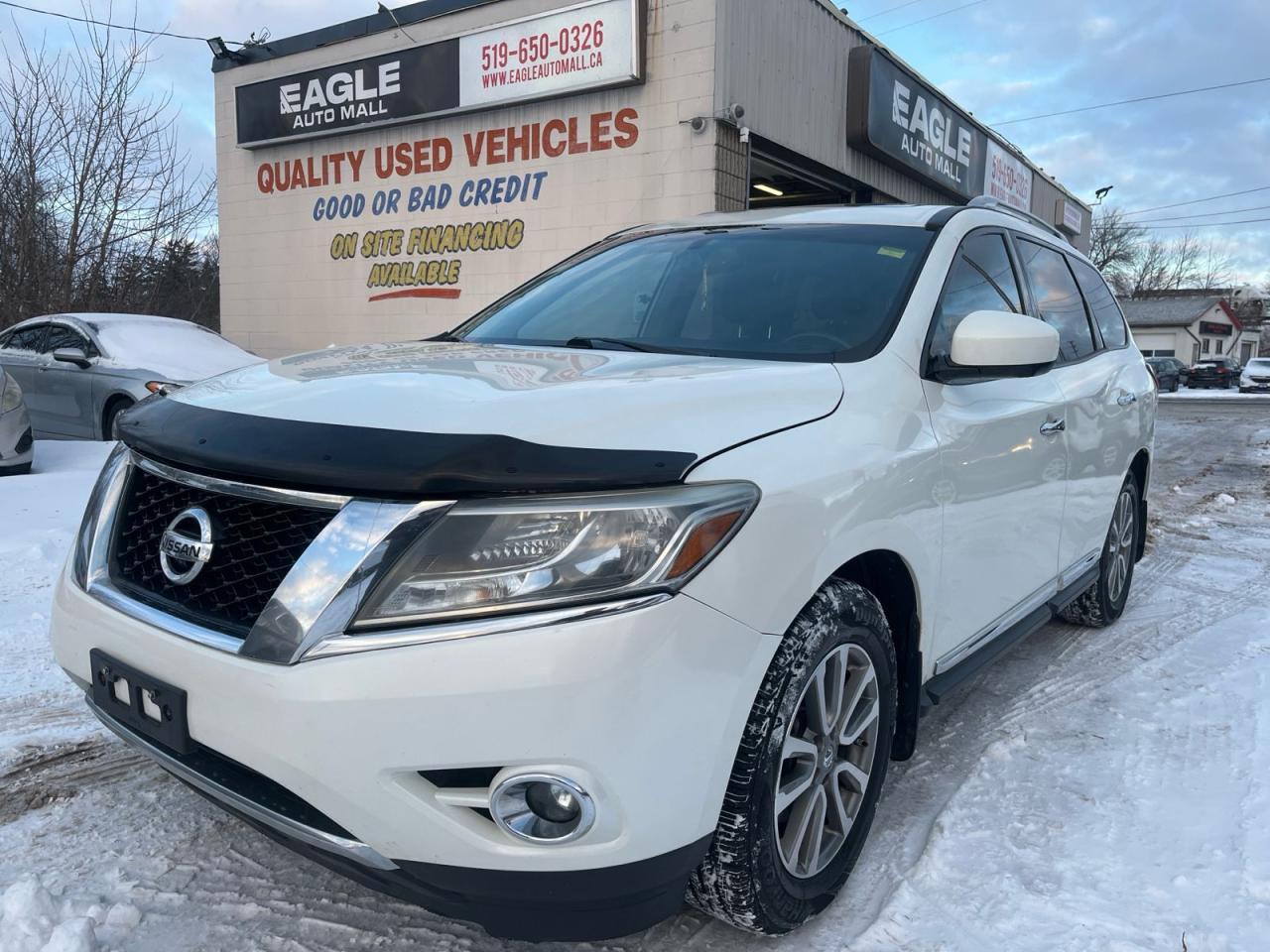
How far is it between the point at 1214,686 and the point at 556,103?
30.0 ft

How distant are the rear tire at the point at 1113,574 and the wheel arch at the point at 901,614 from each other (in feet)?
6.59

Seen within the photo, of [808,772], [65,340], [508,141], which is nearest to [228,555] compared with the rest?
[808,772]

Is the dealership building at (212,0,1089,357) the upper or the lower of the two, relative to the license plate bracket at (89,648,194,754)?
upper

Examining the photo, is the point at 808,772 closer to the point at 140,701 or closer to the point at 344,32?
the point at 140,701

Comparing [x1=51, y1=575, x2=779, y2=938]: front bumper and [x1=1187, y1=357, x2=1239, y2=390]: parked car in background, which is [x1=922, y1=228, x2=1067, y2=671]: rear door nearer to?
[x1=51, y1=575, x2=779, y2=938]: front bumper

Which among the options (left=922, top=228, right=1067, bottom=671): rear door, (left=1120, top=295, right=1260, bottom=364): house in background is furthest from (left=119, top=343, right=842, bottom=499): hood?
(left=1120, top=295, right=1260, bottom=364): house in background

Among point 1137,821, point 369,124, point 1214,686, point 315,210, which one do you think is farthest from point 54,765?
point 315,210

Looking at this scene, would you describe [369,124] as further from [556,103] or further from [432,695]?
[432,695]

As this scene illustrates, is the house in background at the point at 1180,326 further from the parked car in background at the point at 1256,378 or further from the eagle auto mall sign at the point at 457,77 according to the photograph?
the eagle auto mall sign at the point at 457,77

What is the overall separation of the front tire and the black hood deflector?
1.72 ft

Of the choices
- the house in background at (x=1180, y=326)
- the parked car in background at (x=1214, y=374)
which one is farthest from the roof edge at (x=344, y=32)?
the house in background at (x=1180, y=326)

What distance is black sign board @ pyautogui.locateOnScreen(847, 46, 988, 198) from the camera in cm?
1168

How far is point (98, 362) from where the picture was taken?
8.33 metres

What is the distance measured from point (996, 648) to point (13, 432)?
266 inches
